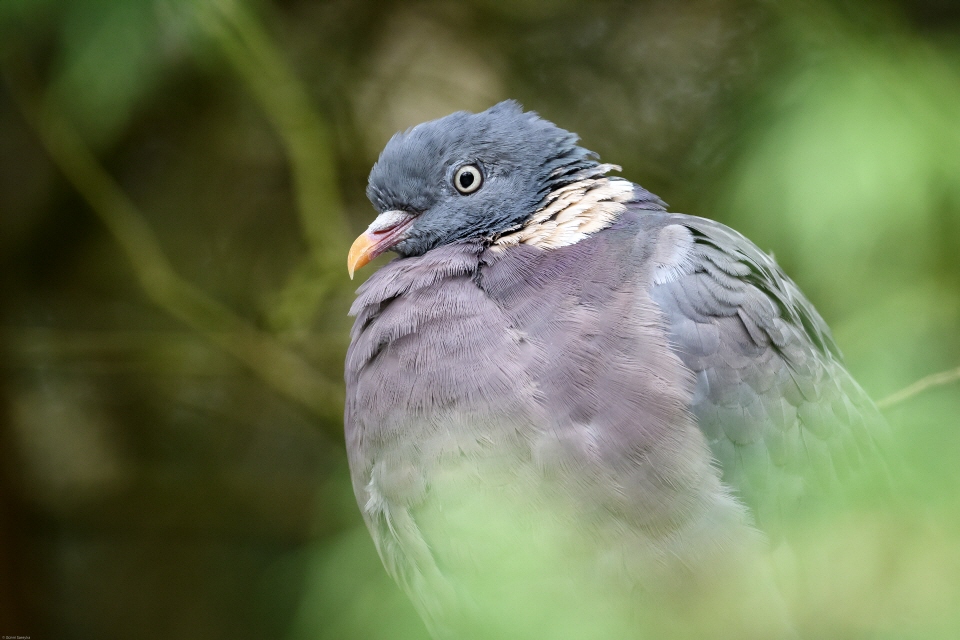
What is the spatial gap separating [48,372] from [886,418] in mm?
3140

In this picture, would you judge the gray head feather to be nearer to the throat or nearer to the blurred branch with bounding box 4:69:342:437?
the throat

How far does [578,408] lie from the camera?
1.59 m

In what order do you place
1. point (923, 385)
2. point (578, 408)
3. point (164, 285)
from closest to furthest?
1. point (578, 408)
2. point (923, 385)
3. point (164, 285)

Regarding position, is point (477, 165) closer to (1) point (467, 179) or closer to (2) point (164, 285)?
(1) point (467, 179)

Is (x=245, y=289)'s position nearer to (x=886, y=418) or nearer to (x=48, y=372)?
(x=48, y=372)

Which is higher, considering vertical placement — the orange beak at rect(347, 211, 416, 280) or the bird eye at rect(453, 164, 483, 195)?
the bird eye at rect(453, 164, 483, 195)

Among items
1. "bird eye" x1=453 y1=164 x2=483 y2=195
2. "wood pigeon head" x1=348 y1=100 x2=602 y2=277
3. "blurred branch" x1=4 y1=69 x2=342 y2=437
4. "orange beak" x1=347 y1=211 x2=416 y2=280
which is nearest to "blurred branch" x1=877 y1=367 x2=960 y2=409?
"wood pigeon head" x1=348 y1=100 x2=602 y2=277

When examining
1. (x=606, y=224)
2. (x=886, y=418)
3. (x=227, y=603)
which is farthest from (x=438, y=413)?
(x=227, y=603)

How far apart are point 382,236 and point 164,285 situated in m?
1.59

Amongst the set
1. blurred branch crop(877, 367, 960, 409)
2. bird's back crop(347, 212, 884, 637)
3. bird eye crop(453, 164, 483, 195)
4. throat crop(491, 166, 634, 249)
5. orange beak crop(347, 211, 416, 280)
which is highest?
bird eye crop(453, 164, 483, 195)

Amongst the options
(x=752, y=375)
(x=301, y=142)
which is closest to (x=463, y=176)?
(x=752, y=375)

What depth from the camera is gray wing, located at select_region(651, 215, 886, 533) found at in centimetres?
170

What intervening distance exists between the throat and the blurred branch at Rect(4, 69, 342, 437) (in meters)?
1.72

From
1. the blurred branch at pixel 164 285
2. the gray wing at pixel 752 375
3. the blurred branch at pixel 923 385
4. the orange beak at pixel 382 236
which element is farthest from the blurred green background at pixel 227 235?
the orange beak at pixel 382 236
